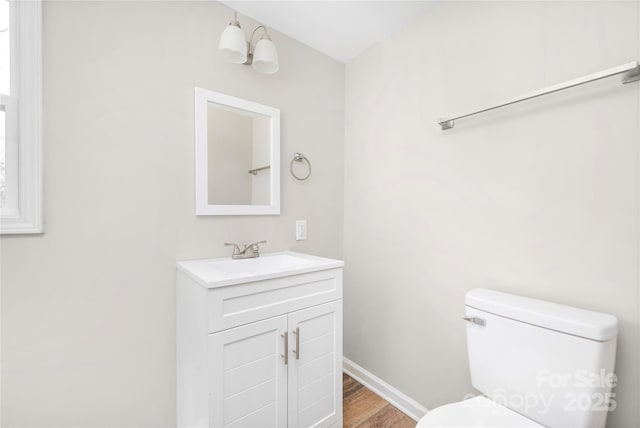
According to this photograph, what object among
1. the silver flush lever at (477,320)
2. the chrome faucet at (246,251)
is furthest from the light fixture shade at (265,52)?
the silver flush lever at (477,320)

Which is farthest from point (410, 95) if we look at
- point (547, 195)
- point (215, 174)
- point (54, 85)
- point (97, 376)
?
point (97, 376)

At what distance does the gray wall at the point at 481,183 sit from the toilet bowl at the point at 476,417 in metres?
0.35

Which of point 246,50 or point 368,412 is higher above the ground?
point 246,50

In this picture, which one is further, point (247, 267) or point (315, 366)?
point (247, 267)

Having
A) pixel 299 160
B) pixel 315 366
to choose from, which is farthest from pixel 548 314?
pixel 299 160

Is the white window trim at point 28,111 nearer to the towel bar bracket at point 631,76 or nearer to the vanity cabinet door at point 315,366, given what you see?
the vanity cabinet door at point 315,366

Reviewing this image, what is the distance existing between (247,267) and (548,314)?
1.27 metres

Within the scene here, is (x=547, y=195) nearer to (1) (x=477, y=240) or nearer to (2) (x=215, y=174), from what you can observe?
(1) (x=477, y=240)

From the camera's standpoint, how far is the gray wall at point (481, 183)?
3.14 ft

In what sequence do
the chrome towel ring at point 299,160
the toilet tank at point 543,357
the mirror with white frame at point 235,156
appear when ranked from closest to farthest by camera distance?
the toilet tank at point 543,357 < the mirror with white frame at point 235,156 < the chrome towel ring at point 299,160

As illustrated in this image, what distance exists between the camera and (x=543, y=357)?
3.10ft

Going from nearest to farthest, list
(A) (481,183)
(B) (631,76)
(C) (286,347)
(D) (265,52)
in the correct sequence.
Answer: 1. (B) (631,76)
2. (C) (286,347)
3. (A) (481,183)
4. (D) (265,52)

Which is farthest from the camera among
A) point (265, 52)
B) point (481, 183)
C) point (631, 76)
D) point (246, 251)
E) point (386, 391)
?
point (386, 391)

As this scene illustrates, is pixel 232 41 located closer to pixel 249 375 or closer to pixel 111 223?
pixel 111 223
